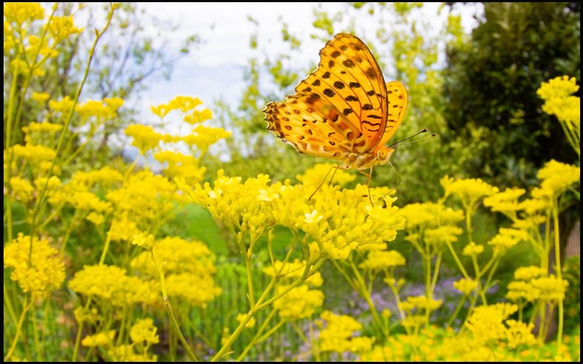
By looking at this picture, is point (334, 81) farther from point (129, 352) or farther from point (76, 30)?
point (129, 352)

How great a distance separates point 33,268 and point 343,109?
1.15 meters

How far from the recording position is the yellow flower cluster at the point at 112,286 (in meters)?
2.02

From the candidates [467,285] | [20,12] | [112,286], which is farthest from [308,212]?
[467,285]

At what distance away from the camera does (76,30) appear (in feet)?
6.63

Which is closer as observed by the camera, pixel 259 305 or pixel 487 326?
pixel 259 305

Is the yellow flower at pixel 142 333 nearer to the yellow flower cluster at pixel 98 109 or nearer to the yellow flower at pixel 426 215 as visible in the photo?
the yellow flower cluster at pixel 98 109

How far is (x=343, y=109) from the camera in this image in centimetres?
129

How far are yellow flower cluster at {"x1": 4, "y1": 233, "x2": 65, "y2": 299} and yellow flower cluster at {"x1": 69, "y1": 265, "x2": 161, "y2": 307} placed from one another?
22 centimetres

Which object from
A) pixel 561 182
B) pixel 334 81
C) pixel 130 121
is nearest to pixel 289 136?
pixel 334 81

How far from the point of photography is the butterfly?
124 cm

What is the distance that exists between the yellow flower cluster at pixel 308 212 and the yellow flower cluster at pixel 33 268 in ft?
2.69

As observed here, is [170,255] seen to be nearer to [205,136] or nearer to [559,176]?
[205,136]

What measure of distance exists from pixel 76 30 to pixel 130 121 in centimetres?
523

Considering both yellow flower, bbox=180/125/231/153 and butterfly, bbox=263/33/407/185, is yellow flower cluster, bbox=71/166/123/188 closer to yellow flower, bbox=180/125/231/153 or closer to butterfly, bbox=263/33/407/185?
yellow flower, bbox=180/125/231/153
